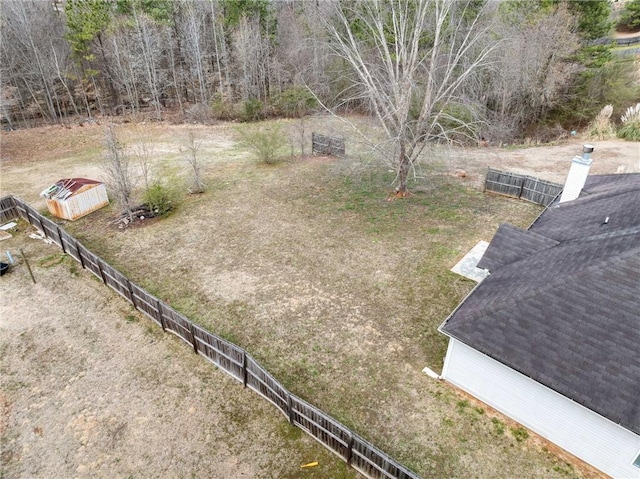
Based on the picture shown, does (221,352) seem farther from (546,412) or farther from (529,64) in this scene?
(529,64)

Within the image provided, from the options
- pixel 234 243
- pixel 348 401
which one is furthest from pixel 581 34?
pixel 348 401

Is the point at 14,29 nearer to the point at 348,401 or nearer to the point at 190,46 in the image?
the point at 190,46

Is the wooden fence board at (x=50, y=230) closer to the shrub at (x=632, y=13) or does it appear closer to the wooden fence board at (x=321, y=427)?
the wooden fence board at (x=321, y=427)

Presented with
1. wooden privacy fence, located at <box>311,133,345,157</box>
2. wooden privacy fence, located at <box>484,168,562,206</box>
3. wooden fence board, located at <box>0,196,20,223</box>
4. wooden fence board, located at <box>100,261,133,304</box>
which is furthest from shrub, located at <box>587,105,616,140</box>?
wooden fence board, located at <box>0,196,20,223</box>

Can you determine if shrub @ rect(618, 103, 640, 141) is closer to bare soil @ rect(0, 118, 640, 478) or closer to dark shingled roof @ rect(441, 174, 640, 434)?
bare soil @ rect(0, 118, 640, 478)

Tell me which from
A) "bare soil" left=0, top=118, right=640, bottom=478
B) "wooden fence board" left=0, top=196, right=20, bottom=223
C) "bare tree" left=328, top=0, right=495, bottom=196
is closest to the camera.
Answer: "bare soil" left=0, top=118, right=640, bottom=478
